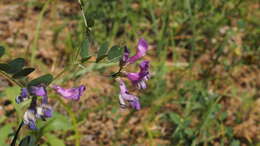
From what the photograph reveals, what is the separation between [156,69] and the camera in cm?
266

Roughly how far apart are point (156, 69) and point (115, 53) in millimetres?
1493

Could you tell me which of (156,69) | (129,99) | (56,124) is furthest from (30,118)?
(156,69)

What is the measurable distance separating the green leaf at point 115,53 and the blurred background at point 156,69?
874 millimetres

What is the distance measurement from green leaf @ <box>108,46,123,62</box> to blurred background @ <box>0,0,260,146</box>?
874 mm

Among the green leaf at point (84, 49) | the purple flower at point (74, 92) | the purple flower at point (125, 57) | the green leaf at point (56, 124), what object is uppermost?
the green leaf at point (84, 49)

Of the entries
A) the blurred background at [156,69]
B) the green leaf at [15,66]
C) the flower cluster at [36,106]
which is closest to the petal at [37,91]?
the flower cluster at [36,106]

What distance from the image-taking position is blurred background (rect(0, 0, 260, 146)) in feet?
7.53

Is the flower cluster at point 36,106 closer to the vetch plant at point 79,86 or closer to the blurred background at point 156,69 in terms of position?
the vetch plant at point 79,86

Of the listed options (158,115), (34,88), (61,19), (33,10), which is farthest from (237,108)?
(34,88)

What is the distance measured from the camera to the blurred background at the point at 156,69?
7.53 feet

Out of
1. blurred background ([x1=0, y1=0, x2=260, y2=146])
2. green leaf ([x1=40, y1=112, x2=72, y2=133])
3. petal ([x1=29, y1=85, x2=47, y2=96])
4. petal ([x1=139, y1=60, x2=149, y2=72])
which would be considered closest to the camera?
petal ([x1=29, y1=85, x2=47, y2=96])

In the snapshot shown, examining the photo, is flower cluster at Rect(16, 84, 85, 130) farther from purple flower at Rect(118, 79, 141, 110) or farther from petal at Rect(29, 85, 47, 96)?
purple flower at Rect(118, 79, 141, 110)

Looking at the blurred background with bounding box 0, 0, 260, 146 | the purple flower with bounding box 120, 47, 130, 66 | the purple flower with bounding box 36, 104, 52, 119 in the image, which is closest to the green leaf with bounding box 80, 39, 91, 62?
the purple flower with bounding box 120, 47, 130, 66

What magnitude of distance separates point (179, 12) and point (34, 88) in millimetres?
2199
